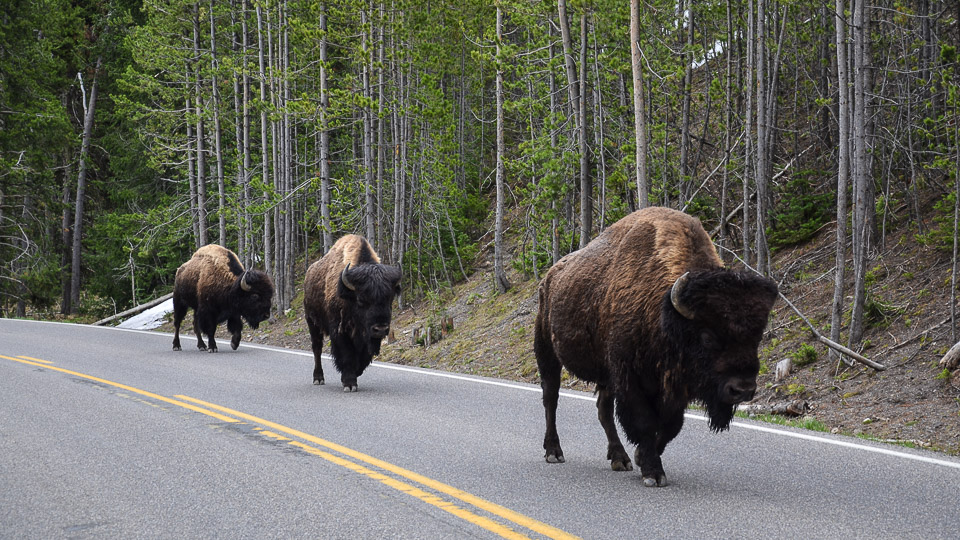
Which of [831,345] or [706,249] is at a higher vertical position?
[706,249]

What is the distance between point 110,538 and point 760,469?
429 cm

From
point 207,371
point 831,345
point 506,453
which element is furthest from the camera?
point 207,371

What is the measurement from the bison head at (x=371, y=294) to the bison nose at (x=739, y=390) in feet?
20.0

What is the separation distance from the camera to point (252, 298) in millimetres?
17828

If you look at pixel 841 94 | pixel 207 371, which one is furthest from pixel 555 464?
pixel 207 371

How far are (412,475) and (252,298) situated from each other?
12401 millimetres

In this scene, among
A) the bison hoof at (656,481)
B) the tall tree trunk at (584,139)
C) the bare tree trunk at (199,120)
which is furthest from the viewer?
the bare tree trunk at (199,120)

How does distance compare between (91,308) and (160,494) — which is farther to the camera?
(91,308)

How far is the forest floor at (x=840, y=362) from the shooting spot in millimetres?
8492

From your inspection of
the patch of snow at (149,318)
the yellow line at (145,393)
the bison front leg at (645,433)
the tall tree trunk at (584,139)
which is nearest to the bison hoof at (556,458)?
the bison front leg at (645,433)

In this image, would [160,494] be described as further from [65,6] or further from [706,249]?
[65,6]

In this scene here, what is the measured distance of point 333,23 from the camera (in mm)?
24562

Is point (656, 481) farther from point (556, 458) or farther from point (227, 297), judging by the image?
point (227, 297)

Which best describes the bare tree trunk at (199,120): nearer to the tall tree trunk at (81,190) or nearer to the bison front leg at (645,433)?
the tall tree trunk at (81,190)
